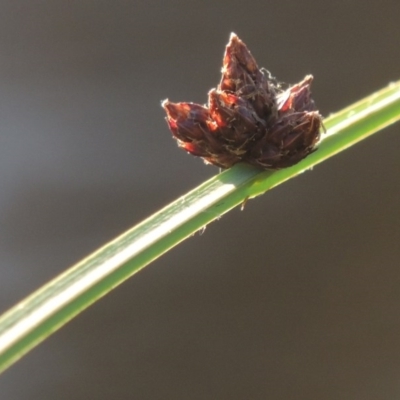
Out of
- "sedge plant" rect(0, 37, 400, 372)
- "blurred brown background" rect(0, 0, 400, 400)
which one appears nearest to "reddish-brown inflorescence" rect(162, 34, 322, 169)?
"sedge plant" rect(0, 37, 400, 372)

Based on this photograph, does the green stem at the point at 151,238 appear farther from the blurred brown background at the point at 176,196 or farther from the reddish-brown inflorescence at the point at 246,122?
the blurred brown background at the point at 176,196

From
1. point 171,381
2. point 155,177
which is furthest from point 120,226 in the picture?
point 171,381

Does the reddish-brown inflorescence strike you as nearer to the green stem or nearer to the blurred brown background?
the green stem

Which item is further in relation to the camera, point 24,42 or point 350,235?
point 350,235

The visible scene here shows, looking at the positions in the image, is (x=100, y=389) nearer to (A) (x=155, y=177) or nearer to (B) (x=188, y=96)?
(A) (x=155, y=177)

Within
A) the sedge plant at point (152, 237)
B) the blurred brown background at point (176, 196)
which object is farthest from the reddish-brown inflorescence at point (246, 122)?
the blurred brown background at point (176, 196)

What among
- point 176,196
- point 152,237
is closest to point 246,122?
point 152,237

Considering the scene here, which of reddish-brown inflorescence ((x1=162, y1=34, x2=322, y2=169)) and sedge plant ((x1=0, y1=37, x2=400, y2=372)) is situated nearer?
sedge plant ((x1=0, y1=37, x2=400, y2=372))
